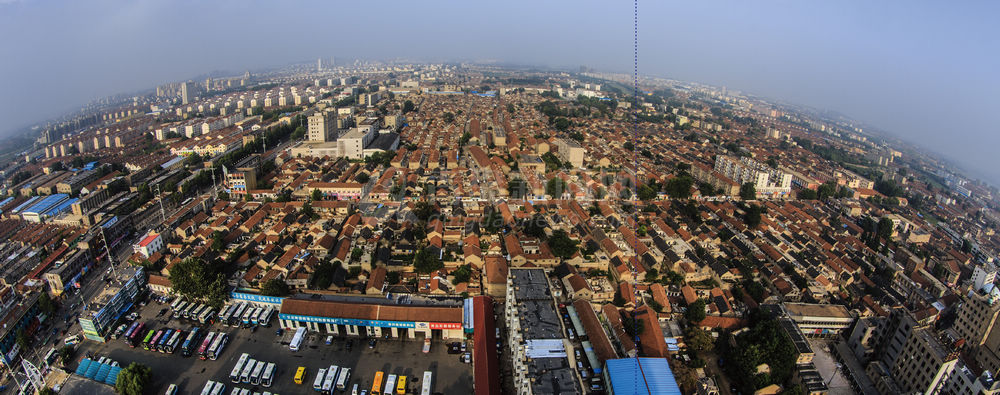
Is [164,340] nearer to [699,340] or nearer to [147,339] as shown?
[147,339]

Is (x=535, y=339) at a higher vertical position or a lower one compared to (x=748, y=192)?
lower

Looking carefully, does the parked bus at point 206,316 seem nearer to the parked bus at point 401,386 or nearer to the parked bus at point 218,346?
the parked bus at point 218,346

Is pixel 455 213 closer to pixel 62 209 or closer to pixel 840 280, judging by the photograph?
pixel 840 280

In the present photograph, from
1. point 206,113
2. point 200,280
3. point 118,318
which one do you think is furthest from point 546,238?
point 206,113

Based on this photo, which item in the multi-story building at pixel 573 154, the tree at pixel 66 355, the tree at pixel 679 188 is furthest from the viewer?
the multi-story building at pixel 573 154

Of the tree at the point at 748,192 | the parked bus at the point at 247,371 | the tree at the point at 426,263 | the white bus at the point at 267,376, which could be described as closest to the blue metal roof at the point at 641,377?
the tree at the point at 426,263

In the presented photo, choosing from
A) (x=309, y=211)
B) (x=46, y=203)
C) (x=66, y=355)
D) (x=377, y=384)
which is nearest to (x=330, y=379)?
(x=377, y=384)

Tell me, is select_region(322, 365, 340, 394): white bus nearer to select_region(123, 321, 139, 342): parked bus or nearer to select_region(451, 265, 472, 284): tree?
select_region(451, 265, 472, 284): tree
